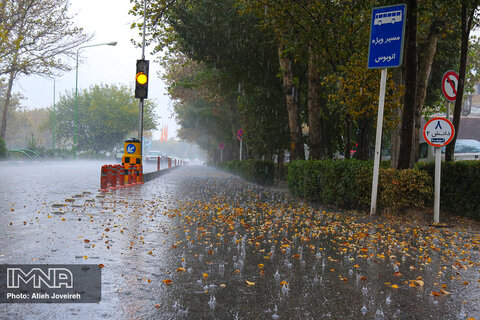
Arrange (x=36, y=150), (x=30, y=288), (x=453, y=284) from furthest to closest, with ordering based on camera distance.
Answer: (x=36, y=150)
(x=453, y=284)
(x=30, y=288)

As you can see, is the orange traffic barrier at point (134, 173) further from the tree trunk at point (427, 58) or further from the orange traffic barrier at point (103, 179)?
the tree trunk at point (427, 58)

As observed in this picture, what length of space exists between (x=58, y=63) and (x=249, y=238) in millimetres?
26555

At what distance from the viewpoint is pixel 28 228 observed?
22.2 feet

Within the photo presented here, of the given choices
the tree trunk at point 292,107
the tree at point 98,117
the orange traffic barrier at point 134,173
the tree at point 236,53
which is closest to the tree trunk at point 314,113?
the tree trunk at point 292,107

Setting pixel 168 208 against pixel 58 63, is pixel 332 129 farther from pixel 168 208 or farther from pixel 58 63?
pixel 58 63

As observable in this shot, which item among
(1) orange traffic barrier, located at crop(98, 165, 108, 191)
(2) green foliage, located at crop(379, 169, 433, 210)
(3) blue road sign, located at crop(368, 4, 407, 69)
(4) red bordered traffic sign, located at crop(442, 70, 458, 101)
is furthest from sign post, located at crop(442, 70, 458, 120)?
(1) orange traffic barrier, located at crop(98, 165, 108, 191)

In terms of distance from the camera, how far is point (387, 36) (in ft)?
30.3

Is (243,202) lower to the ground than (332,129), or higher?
lower

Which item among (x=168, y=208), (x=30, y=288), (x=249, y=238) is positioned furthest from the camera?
(x=168, y=208)

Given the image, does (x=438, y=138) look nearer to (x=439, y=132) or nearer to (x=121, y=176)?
(x=439, y=132)

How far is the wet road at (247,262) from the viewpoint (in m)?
3.61

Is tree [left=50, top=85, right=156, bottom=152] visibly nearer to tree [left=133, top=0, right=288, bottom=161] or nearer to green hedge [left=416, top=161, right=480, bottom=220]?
tree [left=133, top=0, right=288, bottom=161]

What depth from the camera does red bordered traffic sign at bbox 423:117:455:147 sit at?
853 cm

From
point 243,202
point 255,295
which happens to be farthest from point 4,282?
point 243,202
